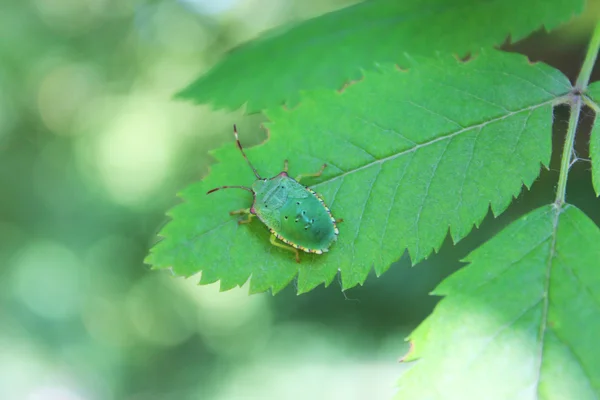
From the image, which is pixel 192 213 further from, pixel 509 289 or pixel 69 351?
pixel 69 351

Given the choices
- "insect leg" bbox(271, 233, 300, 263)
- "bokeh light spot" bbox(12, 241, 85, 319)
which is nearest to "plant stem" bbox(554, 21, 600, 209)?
"insect leg" bbox(271, 233, 300, 263)

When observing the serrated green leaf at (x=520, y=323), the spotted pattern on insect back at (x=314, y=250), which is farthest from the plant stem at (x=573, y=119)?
the spotted pattern on insect back at (x=314, y=250)

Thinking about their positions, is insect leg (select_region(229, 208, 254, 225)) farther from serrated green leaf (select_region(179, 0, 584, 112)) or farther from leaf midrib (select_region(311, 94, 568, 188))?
serrated green leaf (select_region(179, 0, 584, 112))

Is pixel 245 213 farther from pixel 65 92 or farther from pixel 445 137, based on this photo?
pixel 65 92

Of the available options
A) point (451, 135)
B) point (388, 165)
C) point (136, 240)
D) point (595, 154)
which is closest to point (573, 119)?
point (595, 154)

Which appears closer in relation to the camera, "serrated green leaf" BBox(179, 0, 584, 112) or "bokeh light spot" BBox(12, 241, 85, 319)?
"serrated green leaf" BBox(179, 0, 584, 112)
